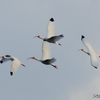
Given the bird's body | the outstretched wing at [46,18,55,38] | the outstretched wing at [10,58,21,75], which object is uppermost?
the outstretched wing at [46,18,55,38]

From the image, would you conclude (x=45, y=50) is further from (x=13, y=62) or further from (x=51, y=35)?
(x=13, y=62)

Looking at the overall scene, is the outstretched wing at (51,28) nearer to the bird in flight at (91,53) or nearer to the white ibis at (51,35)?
the white ibis at (51,35)

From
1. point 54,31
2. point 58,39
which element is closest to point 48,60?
point 58,39

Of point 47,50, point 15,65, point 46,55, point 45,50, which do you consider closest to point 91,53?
point 46,55

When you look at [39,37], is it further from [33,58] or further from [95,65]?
[95,65]

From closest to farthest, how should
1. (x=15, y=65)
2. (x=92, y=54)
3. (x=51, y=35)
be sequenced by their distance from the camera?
(x=92, y=54)
(x=15, y=65)
(x=51, y=35)

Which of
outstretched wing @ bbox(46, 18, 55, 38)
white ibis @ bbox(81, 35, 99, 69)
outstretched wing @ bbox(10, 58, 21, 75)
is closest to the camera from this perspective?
white ibis @ bbox(81, 35, 99, 69)

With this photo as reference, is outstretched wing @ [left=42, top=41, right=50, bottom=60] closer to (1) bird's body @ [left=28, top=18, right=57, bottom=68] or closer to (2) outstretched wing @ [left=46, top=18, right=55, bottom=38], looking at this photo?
(1) bird's body @ [left=28, top=18, right=57, bottom=68]

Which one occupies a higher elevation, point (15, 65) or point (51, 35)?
point (51, 35)

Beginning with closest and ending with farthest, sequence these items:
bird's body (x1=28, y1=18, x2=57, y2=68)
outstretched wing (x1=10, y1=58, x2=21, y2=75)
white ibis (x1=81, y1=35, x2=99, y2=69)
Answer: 1. white ibis (x1=81, y1=35, x2=99, y2=69)
2. bird's body (x1=28, y1=18, x2=57, y2=68)
3. outstretched wing (x1=10, y1=58, x2=21, y2=75)

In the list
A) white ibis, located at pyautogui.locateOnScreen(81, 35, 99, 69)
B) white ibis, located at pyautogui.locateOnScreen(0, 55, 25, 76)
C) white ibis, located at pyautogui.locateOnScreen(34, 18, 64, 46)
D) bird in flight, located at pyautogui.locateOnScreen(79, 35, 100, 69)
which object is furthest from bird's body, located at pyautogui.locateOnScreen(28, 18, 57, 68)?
white ibis, located at pyautogui.locateOnScreen(81, 35, 99, 69)

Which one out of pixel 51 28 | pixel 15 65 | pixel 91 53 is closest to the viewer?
pixel 91 53

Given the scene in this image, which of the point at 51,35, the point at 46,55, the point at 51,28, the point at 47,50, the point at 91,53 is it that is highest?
the point at 51,28

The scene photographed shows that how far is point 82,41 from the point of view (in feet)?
251
